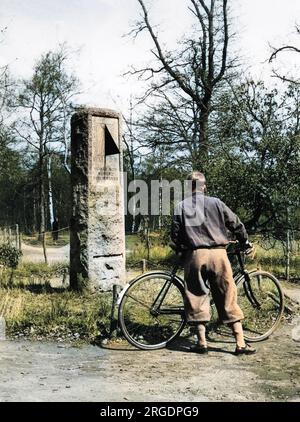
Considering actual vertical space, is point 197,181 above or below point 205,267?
above

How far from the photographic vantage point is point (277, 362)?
17.8 ft

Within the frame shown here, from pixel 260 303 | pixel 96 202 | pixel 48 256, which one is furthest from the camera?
pixel 48 256

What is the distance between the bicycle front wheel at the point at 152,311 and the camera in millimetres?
5891

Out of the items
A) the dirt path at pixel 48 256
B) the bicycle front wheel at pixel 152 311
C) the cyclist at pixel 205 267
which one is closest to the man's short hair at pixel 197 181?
the cyclist at pixel 205 267

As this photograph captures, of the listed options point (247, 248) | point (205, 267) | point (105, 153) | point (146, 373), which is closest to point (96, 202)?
point (105, 153)

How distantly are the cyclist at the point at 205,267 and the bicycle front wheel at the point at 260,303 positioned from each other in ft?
1.83

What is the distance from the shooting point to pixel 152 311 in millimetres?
6016

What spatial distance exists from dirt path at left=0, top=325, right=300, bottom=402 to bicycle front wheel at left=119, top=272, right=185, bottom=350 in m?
0.21

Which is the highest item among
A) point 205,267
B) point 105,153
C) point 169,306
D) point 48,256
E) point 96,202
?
point 105,153

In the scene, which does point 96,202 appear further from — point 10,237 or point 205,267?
point 10,237

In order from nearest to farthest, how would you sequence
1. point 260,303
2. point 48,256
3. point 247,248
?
point 247,248, point 260,303, point 48,256

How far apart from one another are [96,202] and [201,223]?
3254 millimetres

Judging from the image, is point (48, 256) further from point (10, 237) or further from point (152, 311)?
point (152, 311)

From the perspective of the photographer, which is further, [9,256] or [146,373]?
[9,256]
